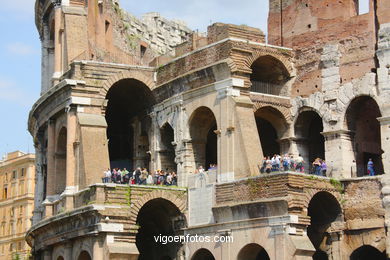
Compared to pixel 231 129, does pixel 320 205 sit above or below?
below

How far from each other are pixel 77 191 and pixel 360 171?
38.3 ft

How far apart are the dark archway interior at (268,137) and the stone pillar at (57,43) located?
1046 cm

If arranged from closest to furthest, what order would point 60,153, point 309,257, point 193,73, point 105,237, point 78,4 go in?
point 309,257 < point 105,237 < point 193,73 < point 60,153 < point 78,4

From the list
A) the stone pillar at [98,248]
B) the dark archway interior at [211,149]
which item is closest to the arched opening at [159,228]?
the stone pillar at [98,248]

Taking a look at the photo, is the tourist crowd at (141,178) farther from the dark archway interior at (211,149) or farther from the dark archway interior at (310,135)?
the dark archway interior at (310,135)

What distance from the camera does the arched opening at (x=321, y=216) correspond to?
3350 centimetres

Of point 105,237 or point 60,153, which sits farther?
point 60,153

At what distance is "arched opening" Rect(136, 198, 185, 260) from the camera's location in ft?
118

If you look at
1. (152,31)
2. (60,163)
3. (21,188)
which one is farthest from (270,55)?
(21,188)

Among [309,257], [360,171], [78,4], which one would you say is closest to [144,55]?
[78,4]

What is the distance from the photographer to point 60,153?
40.6m

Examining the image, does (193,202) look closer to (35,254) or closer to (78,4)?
(35,254)

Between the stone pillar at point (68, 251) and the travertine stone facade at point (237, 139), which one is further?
the stone pillar at point (68, 251)

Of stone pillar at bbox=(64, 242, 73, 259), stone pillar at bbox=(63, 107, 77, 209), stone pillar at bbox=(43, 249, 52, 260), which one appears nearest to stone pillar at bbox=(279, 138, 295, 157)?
stone pillar at bbox=(63, 107, 77, 209)
